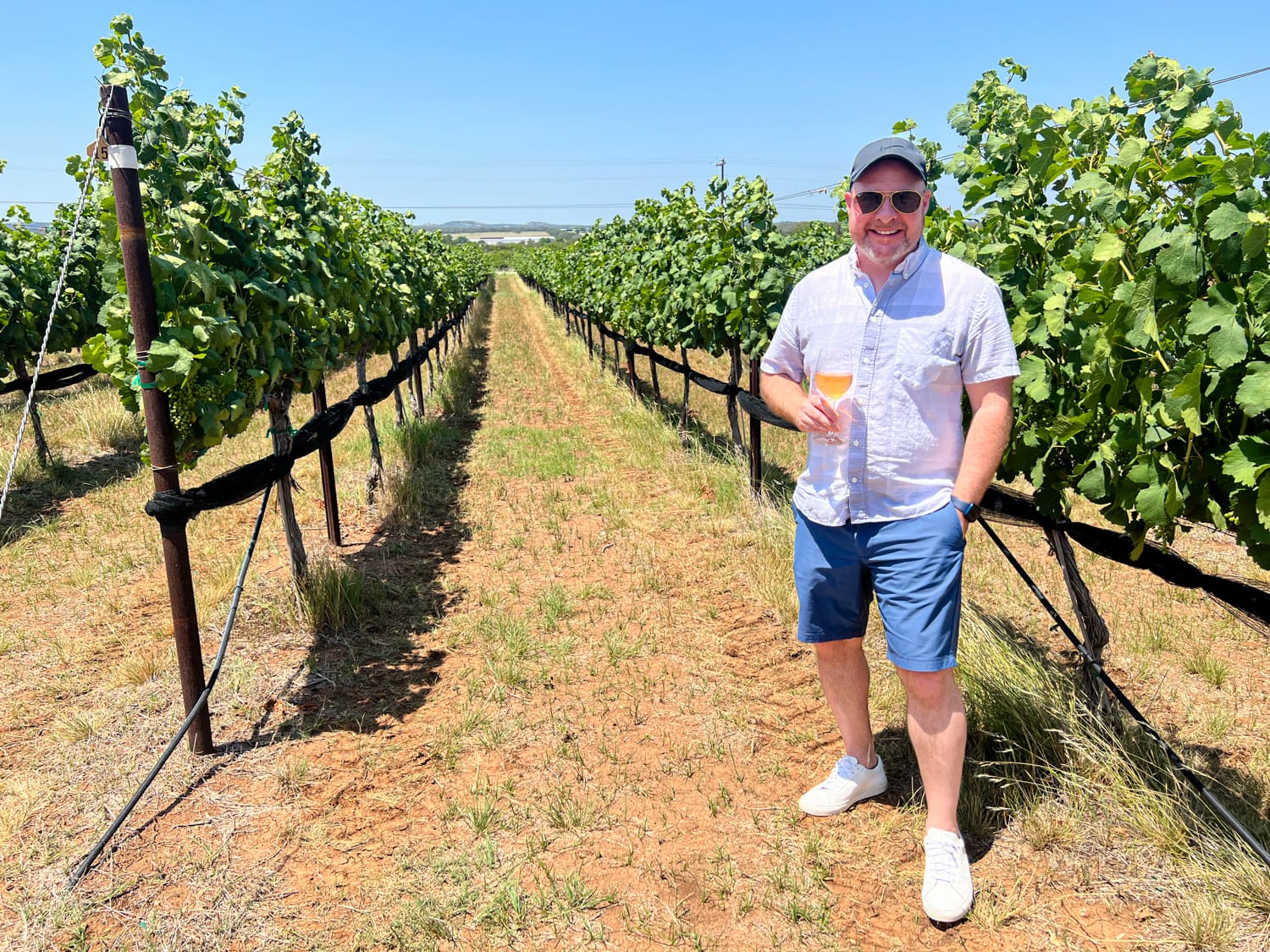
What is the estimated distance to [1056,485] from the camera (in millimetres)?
3150

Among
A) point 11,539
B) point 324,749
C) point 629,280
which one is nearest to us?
point 324,749

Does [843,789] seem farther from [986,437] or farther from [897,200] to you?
[897,200]

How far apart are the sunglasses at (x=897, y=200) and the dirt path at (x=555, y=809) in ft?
7.13

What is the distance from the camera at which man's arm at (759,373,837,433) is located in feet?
8.20

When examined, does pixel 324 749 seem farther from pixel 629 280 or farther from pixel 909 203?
pixel 629 280

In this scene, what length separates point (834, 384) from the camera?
252 cm

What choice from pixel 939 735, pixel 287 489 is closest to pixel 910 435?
pixel 939 735

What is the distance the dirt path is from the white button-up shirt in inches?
52.0

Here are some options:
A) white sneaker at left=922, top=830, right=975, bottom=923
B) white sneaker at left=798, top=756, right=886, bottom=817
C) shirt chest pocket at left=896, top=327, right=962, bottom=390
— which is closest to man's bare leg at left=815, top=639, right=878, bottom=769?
white sneaker at left=798, top=756, right=886, bottom=817

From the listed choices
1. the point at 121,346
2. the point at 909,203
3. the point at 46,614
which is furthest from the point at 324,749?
the point at 909,203

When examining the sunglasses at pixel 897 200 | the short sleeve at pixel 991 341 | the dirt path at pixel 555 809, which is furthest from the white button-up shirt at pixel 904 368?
the dirt path at pixel 555 809

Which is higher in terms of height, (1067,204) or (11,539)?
(1067,204)

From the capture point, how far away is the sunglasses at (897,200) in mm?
2391

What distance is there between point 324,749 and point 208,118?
3.18m
